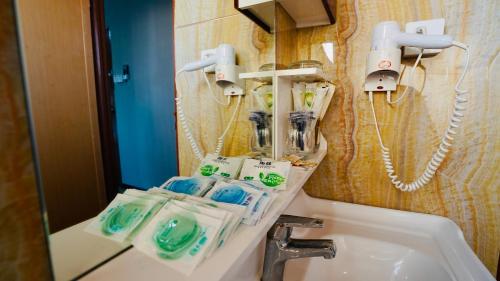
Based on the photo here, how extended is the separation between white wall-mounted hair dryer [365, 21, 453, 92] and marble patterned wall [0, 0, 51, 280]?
788 mm

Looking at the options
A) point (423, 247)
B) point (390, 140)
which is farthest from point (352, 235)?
point (390, 140)

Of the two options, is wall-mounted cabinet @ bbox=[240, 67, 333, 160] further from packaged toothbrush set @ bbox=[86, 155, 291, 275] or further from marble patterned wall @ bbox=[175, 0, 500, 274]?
packaged toothbrush set @ bbox=[86, 155, 291, 275]

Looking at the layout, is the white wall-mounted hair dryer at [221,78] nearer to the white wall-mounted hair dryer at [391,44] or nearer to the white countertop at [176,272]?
the white countertop at [176,272]

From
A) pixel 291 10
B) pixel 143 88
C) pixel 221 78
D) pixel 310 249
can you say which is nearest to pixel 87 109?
pixel 143 88

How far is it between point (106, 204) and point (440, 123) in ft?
3.02

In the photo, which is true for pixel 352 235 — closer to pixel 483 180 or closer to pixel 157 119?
pixel 483 180

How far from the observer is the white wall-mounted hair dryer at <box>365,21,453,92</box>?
0.63 m

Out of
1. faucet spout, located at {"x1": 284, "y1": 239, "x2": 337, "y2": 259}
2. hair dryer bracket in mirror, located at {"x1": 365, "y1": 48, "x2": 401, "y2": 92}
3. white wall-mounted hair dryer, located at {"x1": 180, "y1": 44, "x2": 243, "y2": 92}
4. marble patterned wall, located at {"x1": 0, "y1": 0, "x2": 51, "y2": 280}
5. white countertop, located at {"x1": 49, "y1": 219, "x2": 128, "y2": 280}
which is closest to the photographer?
marble patterned wall, located at {"x1": 0, "y1": 0, "x2": 51, "y2": 280}

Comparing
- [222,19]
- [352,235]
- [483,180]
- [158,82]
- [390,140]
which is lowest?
[352,235]

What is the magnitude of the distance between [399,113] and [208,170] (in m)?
0.66

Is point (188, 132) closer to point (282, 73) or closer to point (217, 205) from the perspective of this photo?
point (217, 205)

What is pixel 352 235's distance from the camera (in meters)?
0.78

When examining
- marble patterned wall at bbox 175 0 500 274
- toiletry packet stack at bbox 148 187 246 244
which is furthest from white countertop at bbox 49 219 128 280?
marble patterned wall at bbox 175 0 500 274

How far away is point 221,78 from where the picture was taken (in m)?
0.62
